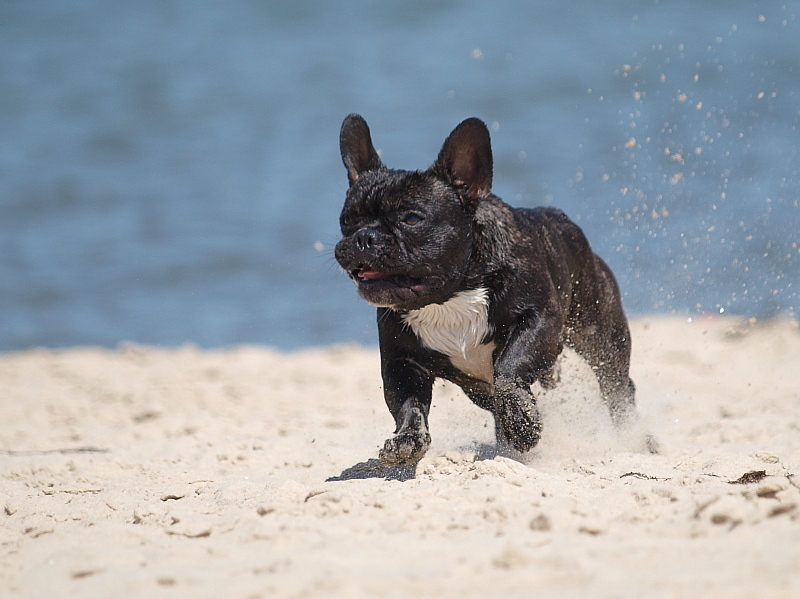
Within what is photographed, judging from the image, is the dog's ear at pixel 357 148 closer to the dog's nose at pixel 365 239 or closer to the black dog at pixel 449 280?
the black dog at pixel 449 280

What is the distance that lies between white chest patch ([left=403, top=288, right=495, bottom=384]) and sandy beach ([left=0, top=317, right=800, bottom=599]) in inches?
21.1

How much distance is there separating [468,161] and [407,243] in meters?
0.55

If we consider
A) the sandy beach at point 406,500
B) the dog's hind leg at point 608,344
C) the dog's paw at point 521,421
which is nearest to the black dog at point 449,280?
the dog's paw at point 521,421

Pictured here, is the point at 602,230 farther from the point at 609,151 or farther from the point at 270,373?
the point at 609,151

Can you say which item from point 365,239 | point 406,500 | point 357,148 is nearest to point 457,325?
point 365,239

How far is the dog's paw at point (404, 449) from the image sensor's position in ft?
13.3

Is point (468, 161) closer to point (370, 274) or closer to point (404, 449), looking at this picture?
point (370, 274)

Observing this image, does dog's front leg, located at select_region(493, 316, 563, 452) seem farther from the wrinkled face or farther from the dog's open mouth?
the dog's open mouth

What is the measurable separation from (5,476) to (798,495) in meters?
4.10

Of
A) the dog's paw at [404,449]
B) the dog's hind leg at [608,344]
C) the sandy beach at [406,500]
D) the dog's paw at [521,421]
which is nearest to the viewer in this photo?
the sandy beach at [406,500]

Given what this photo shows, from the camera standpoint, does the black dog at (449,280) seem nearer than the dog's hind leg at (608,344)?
Yes

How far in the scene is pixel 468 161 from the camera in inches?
177

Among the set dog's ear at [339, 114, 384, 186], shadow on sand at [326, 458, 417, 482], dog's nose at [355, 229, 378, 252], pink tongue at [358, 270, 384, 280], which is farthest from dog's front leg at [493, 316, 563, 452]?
dog's ear at [339, 114, 384, 186]

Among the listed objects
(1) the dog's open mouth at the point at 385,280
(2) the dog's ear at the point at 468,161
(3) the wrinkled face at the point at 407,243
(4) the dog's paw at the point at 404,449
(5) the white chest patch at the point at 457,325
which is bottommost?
(4) the dog's paw at the point at 404,449
